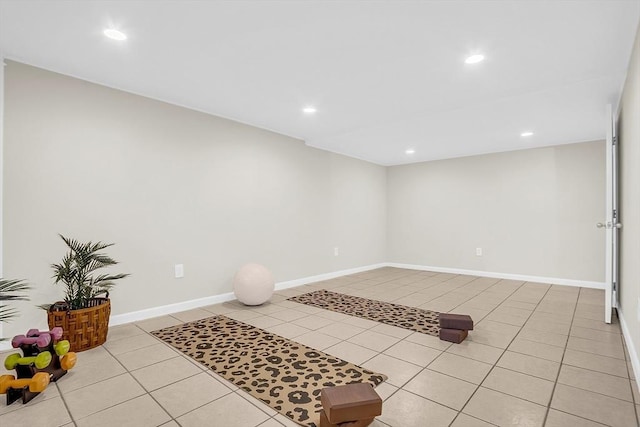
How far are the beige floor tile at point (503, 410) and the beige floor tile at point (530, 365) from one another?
1.41 feet

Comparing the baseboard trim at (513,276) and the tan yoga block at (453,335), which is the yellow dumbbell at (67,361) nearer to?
the tan yoga block at (453,335)

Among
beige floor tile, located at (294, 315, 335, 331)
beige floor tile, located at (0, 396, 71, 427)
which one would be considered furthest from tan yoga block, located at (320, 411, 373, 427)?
beige floor tile, located at (294, 315, 335, 331)

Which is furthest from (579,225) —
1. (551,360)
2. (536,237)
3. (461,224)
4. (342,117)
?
(342,117)

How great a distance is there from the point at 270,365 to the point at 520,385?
163 centimetres

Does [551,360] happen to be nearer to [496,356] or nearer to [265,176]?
[496,356]

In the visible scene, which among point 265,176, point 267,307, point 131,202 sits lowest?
point 267,307

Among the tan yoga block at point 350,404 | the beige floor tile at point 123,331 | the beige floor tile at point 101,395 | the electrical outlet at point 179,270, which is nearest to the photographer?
the tan yoga block at point 350,404

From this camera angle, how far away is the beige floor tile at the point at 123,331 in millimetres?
2827

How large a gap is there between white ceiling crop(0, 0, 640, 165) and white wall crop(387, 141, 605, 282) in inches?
45.8

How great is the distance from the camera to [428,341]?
273 cm

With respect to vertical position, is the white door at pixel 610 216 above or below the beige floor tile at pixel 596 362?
above

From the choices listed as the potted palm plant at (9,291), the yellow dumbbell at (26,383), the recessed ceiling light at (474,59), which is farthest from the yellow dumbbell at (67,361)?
the recessed ceiling light at (474,59)

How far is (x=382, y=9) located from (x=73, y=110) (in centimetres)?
282

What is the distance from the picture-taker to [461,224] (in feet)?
19.8
